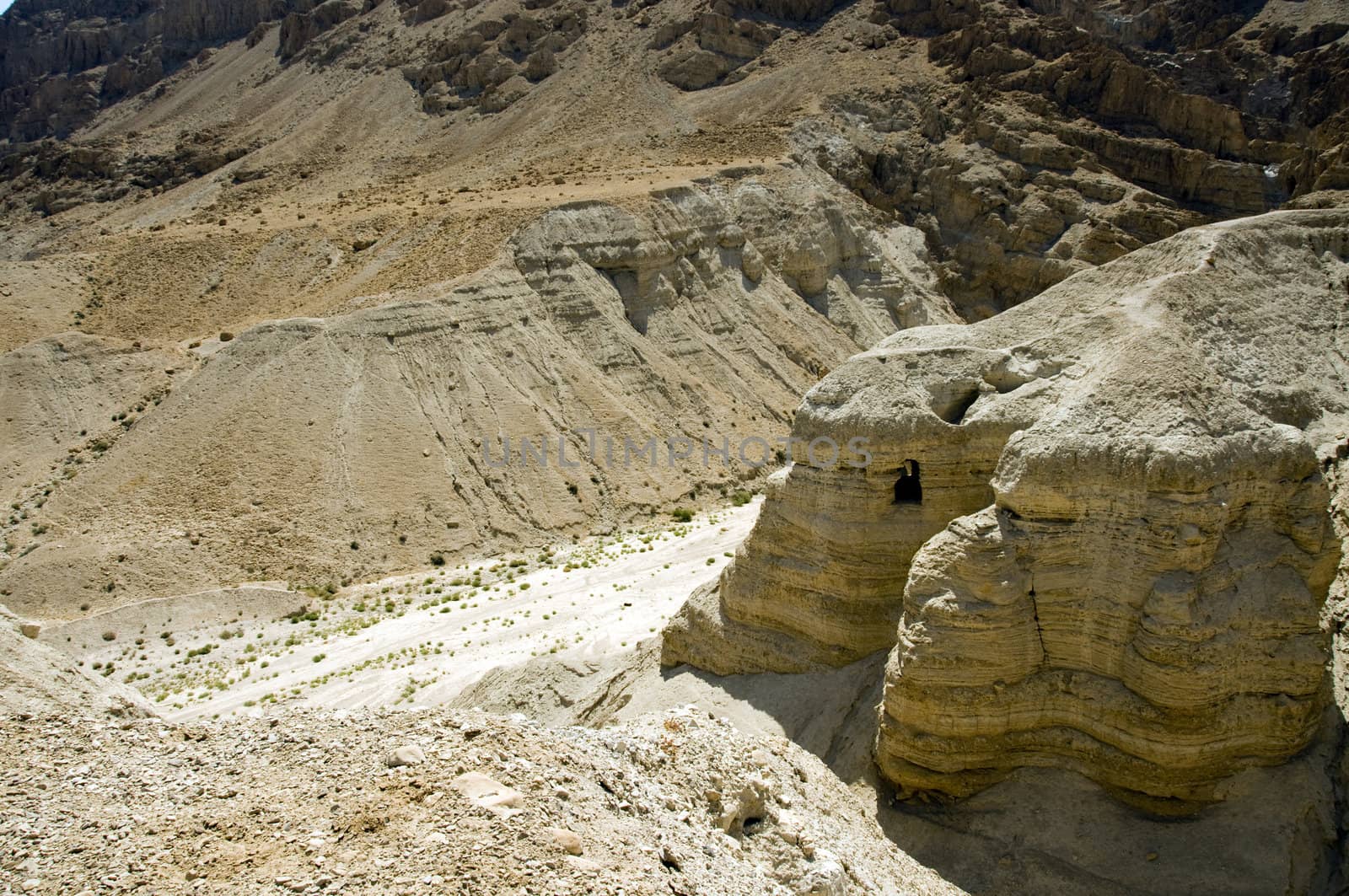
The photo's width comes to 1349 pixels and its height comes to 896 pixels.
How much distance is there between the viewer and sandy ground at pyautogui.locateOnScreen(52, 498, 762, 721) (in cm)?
1995

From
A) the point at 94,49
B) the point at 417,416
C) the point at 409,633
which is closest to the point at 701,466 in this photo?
the point at 417,416

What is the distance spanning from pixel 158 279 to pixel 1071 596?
36.3m

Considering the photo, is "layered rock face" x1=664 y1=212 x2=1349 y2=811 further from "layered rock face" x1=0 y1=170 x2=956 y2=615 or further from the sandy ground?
"layered rock face" x1=0 y1=170 x2=956 y2=615

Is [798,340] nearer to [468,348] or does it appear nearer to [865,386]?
[468,348]

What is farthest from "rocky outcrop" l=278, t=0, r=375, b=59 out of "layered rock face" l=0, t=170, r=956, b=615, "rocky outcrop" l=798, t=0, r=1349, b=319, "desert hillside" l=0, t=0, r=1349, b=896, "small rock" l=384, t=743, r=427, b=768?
"small rock" l=384, t=743, r=427, b=768

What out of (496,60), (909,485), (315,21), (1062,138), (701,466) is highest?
(315,21)

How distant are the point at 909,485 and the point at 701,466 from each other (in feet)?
61.0

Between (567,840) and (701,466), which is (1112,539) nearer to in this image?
(567,840)

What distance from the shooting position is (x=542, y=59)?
61312mm

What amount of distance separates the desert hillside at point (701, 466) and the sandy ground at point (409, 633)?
5.6 inches

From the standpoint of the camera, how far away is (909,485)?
1408cm

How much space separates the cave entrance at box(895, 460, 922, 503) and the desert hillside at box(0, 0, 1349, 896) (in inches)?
10.6

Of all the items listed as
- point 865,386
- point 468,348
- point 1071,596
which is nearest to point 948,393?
point 865,386

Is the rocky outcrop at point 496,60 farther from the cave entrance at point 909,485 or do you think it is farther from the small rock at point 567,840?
the small rock at point 567,840
